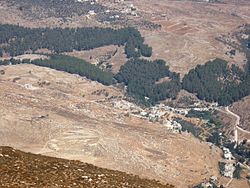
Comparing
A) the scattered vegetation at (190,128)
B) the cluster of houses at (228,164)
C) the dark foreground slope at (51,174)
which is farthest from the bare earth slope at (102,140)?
the dark foreground slope at (51,174)

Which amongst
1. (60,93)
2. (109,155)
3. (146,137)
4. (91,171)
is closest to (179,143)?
(146,137)

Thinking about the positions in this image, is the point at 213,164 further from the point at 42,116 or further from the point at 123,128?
the point at 42,116

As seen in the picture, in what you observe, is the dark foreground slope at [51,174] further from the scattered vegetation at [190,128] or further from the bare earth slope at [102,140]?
the scattered vegetation at [190,128]

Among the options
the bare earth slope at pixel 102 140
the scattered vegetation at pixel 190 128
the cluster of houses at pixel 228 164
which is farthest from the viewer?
the scattered vegetation at pixel 190 128

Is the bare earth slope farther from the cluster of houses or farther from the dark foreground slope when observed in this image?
the dark foreground slope

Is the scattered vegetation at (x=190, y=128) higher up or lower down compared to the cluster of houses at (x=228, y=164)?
lower down

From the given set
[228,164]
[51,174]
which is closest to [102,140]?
[228,164]

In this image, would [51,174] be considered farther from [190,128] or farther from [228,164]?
[190,128]
